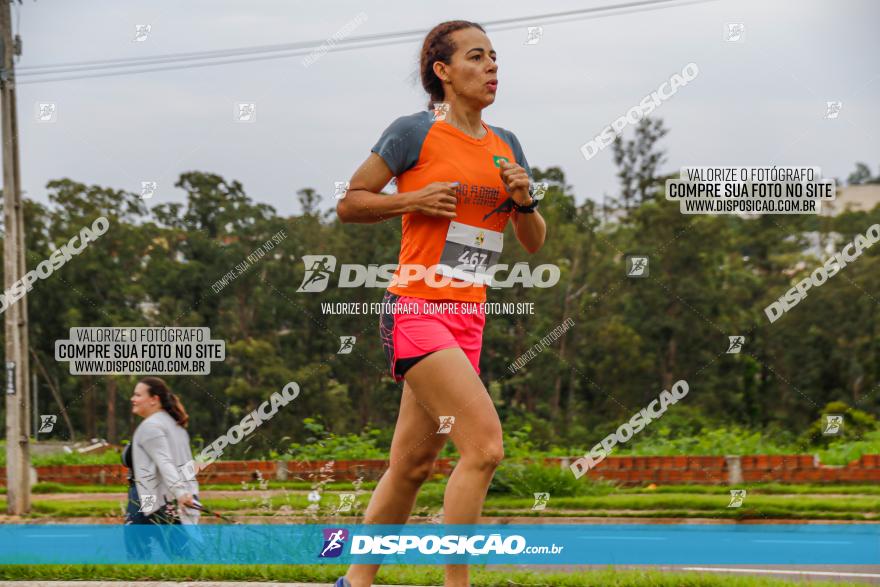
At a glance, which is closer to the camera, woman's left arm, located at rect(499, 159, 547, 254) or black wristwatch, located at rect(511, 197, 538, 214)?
woman's left arm, located at rect(499, 159, 547, 254)

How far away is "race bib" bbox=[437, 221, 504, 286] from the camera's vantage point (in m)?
4.05

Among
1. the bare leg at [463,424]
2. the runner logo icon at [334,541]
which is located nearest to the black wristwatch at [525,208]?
the bare leg at [463,424]

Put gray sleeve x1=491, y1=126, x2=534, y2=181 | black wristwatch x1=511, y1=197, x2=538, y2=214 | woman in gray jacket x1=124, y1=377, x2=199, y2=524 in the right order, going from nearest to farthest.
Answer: black wristwatch x1=511, y1=197, x2=538, y2=214 → gray sleeve x1=491, y1=126, x2=534, y2=181 → woman in gray jacket x1=124, y1=377, x2=199, y2=524

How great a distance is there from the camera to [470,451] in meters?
3.85

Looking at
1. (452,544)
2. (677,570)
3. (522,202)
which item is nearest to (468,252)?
(522,202)

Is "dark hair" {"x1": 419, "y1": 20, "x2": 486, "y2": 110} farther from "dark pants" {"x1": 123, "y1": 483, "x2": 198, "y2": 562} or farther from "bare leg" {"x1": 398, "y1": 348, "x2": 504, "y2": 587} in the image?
"dark pants" {"x1": 123, "y1": 483, "x2": 198, "y2": 562}

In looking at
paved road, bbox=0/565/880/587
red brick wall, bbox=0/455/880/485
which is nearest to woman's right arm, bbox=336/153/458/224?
paved road, bbox=0/565/880/587

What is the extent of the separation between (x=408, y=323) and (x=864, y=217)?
28254mm

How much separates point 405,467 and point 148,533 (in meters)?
2.95

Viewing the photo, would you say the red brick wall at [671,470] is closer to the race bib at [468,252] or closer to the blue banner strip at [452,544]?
the blue banner strip at [452,544]

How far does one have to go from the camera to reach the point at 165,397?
6941 mm

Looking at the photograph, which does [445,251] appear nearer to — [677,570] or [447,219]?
[447,219]

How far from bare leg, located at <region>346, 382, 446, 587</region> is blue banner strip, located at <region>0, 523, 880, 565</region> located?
0.16 feet

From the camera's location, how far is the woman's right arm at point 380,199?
3926 millimetres
